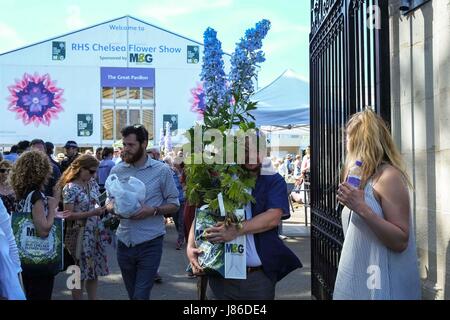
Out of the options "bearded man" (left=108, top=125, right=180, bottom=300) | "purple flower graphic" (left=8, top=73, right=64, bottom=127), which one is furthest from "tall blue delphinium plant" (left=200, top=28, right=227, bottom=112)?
"purple flower graphic" (left=8, top=73, right=64, bottom=127)

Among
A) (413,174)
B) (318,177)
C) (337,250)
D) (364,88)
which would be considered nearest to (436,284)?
(413,174)

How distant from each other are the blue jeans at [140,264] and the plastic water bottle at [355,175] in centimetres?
214

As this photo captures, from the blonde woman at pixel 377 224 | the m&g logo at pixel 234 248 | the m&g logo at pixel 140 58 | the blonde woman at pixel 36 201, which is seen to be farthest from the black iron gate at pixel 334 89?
the m&g logo at pixel 140 58

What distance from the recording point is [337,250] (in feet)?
13.6

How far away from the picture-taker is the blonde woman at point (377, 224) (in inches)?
102

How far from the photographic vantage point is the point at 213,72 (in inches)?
126

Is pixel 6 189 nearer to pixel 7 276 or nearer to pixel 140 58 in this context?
pixel 7 276

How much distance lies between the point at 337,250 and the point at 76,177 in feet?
9.19

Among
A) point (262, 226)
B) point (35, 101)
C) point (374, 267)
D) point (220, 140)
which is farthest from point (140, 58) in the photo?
point (374, 267)

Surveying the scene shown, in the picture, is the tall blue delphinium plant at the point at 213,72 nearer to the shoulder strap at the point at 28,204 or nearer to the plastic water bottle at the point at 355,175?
the plastic water bottle at the point at 355,175

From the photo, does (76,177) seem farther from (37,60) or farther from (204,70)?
(37,60)

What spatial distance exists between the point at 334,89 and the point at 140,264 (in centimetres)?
221

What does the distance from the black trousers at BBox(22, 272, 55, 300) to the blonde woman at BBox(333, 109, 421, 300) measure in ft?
8.59

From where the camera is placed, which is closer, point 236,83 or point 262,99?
point 236,83
